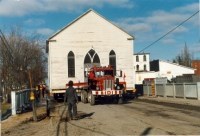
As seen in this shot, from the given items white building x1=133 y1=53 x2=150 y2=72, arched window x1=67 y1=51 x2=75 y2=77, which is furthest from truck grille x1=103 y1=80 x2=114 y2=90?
white building x1=133 y1=53 x2=150 y2=72

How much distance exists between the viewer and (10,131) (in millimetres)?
16656

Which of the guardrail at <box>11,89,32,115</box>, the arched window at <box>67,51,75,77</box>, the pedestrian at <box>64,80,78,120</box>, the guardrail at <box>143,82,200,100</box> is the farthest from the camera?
the arched window at <box>67,51,75,77</box>

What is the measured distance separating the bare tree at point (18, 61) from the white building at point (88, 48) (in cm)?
475

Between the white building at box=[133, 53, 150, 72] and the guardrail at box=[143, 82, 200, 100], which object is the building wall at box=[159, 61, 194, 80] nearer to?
the white building at box=[133, 53, 150, 72]

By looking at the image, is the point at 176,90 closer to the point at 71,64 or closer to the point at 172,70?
the point at 71,64

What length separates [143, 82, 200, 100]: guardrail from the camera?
3341cm

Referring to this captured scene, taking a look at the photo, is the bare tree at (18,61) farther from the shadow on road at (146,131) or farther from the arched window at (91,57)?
the shadow on road at (146,131)

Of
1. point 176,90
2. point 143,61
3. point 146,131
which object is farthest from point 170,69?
point 146,131

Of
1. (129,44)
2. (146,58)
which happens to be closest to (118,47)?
(129,44)

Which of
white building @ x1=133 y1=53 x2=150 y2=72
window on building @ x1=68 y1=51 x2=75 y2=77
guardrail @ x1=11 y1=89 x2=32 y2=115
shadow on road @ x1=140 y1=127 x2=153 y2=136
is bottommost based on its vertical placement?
shadow on road @ x1=140 y1=127 x2=153 y2=136

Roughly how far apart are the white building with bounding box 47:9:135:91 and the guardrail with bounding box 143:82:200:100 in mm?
2943

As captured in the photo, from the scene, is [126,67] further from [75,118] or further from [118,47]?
[75,118]

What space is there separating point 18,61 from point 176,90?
2855 cm

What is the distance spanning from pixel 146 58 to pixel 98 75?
108 meters
